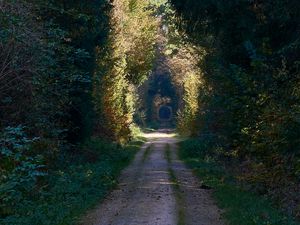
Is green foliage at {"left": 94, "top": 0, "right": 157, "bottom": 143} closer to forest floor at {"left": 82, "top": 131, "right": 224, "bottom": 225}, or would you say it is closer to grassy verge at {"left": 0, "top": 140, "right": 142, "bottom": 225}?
grassy verge at {"left": 0, "top": 140, "right": 142, "bottom": 225}

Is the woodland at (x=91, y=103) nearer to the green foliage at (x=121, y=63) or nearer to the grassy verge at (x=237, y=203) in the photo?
the grassy verge at (x=237, y=203)

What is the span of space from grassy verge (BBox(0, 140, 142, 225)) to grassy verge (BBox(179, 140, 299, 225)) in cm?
349

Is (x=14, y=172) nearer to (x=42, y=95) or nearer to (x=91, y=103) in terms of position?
(x=42, y=95)

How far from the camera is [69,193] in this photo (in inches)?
544

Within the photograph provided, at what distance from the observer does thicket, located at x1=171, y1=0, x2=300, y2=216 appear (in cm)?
1314

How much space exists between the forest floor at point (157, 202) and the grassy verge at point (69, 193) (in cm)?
40

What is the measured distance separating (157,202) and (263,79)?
15.7ft

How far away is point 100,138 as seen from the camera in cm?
2958

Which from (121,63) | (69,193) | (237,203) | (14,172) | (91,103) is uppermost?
(121,63)

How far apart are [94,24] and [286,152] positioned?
10478 mm

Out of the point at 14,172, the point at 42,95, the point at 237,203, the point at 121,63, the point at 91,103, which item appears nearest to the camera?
the point at 14,172

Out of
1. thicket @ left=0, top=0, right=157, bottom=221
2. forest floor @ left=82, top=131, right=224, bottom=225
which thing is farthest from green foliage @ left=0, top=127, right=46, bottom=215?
forest floor @ left=82, top=131, right=224, bottom=225

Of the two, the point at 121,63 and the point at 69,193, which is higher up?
the point at 121,63

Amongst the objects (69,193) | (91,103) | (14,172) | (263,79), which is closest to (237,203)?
(263,79)
